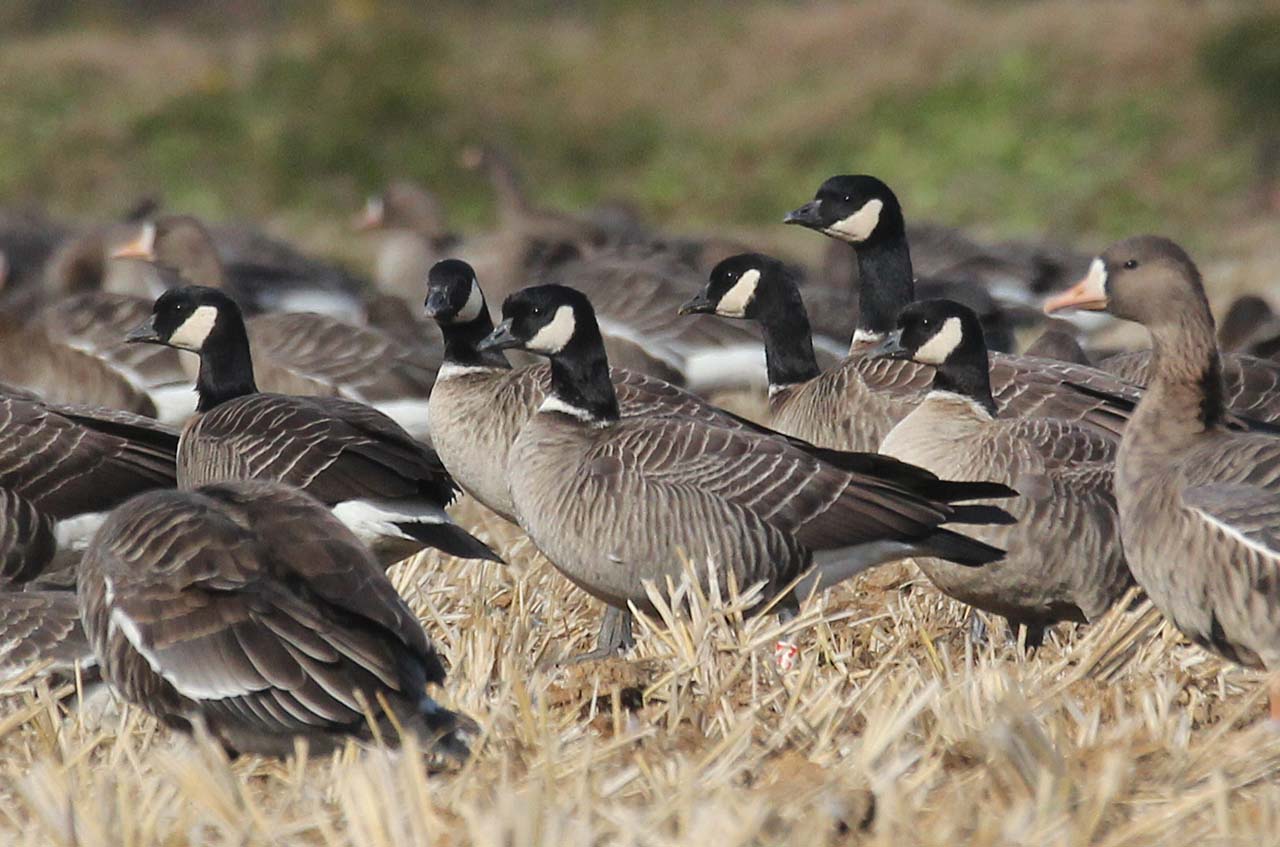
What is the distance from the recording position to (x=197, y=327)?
9.18 m

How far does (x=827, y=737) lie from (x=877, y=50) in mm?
31190

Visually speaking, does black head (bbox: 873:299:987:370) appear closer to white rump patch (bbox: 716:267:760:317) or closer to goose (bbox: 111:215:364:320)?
white rump patch (bbox: 716:267:760:317)

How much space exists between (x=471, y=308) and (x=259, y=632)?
4.63m

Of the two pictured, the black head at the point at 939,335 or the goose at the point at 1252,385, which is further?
the goose at the point at 1252,385

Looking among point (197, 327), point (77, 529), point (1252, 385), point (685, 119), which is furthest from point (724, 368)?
point (685, 119)

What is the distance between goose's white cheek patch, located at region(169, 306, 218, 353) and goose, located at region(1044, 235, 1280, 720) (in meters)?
4.01

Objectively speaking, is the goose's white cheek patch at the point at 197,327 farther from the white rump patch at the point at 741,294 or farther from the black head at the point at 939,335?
the black head at the point at 939,335

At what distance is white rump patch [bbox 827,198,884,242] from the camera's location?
10648 mm

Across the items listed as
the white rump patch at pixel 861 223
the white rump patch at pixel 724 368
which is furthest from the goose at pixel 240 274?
the white rump patch at pixel 861 223

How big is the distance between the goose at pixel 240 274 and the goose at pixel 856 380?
6.14m

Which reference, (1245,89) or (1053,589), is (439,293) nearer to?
(1053,589)

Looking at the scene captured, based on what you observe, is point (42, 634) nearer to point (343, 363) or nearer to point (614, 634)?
point (614, 634)

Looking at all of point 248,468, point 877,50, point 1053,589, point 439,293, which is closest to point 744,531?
point 1053,589

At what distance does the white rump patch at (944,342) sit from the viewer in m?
8.27
